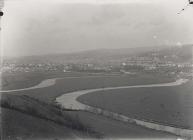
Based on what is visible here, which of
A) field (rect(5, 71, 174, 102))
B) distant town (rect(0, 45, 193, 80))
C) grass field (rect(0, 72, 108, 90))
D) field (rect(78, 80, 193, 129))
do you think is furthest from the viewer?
distant town (rect(0, 45, 193, 80))

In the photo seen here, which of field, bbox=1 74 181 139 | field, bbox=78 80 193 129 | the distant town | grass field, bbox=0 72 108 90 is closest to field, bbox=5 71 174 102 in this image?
field, bbox=1 74 181 139

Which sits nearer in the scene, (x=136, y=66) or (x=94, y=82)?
(x=94, y=82)

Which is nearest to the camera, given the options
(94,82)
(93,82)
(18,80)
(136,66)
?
(18,80)

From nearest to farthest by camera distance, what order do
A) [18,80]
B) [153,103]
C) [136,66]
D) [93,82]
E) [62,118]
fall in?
1. [62,118]
2. [153,103]
3. [18,80]
4. [93,82]
5. [136,66]

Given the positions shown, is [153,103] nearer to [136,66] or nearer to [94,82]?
[94,82]

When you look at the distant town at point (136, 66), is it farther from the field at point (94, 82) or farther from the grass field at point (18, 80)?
the field at point (94, 82)

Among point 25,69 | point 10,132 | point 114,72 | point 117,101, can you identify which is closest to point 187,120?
point 117,101

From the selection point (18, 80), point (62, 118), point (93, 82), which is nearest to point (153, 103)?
point (62, 118)

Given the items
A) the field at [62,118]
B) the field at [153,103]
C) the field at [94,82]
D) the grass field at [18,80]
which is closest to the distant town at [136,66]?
the grass field at [18,80]

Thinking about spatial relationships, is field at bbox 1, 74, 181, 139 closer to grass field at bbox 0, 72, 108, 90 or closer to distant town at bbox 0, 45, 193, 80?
grass field at bbox 0, 72, 108, 90

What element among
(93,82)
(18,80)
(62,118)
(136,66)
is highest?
(136,66)
